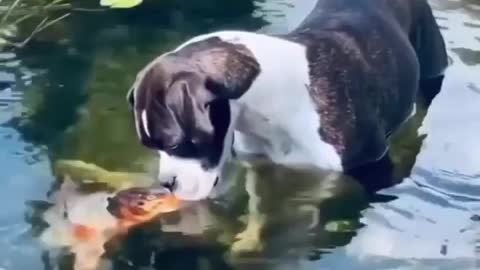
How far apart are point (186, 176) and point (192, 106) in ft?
0.18

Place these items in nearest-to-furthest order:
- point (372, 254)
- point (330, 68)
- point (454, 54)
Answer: point (372, 254)
point (330, 68)
point (454, 54)

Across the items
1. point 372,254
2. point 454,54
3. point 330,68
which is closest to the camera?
point 372,254

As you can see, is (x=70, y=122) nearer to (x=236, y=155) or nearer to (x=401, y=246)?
(x=236, y=155)

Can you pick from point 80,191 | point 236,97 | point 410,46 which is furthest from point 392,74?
point 80,191

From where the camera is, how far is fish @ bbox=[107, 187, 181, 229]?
0.76 meters

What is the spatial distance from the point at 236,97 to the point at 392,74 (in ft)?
0.55

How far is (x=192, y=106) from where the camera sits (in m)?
0.73

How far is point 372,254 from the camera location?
2.38ft

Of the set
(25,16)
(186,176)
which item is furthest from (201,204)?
(25,16)

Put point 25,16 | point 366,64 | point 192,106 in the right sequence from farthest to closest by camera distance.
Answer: point 25,16, point 366,64, point 192,106

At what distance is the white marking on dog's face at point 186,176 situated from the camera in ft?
2.48

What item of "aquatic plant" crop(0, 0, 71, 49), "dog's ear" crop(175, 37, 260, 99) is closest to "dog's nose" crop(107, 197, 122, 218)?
"dog's ear" crop(175, 37, 260, 99)

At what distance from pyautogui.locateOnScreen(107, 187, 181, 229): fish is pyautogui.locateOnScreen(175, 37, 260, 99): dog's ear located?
8 cm

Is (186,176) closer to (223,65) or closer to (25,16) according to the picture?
(223,65)
